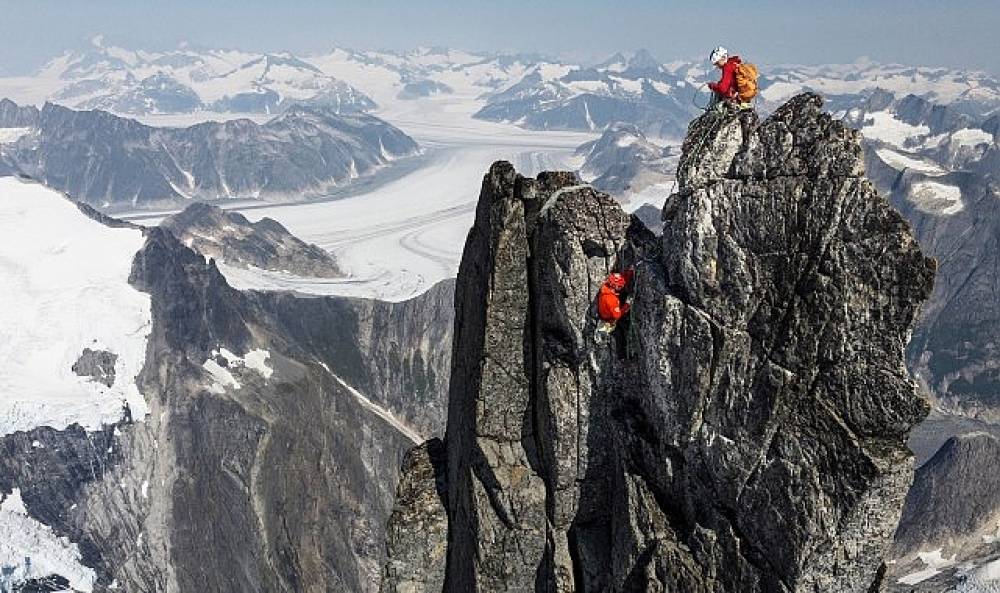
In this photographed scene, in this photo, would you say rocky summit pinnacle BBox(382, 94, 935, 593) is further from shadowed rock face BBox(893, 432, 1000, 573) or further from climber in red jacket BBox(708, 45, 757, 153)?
shadowed rock face BBox(893, 432, 1000, 573)

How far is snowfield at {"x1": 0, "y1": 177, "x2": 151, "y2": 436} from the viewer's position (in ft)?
324

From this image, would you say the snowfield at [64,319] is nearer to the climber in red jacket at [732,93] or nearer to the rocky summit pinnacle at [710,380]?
the rocky summit pinnacle at [710,380]

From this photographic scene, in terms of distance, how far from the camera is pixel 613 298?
20016mm

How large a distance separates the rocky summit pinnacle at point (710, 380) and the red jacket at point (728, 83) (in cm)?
96

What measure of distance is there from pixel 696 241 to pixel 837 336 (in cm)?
373

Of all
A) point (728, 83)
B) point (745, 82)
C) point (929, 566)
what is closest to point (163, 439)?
point (728, 83)

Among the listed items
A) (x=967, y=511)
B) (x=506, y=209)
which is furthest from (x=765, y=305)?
(x=967, y=511)

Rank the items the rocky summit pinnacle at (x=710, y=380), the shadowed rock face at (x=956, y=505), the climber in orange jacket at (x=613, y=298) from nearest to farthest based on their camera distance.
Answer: the rocky summit pinnacle at (x=710, y=380) < the climber in orange jacket at (x=613, y=298) < the shadowed rock face at (x=956, y=505)

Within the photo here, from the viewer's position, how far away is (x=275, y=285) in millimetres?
194125

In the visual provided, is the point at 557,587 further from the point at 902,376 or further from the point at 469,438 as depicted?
the point at 902,376

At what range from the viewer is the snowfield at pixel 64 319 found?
98688 mm

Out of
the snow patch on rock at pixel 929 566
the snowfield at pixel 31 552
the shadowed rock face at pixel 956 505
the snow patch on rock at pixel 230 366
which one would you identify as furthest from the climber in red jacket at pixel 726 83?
the shadowed rock face at pixel 956 505

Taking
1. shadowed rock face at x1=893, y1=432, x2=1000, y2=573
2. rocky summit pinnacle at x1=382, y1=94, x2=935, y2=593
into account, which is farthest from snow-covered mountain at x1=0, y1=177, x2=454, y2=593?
shadowed rock face at x1=893, y1=432, x2=1000, y2=573

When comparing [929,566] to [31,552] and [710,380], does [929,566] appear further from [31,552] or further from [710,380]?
[31,552]
